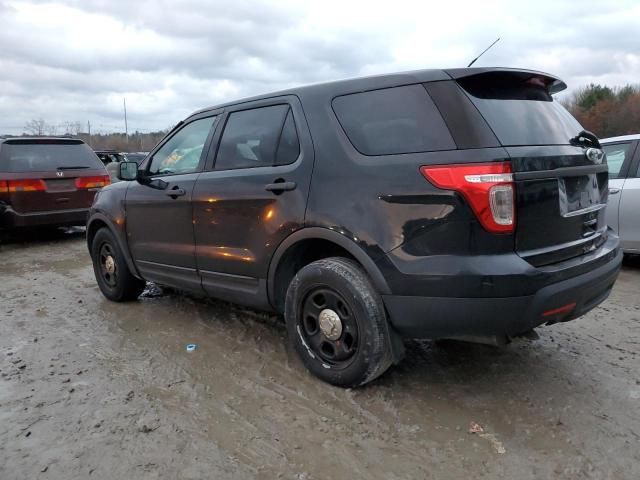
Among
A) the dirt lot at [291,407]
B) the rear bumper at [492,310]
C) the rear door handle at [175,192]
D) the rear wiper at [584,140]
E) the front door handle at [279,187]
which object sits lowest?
the dirt lot at [291,407]

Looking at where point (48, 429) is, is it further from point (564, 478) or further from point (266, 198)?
point (564, 478)

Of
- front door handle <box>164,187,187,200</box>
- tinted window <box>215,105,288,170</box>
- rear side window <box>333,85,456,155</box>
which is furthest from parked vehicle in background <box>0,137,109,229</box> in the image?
rear side window <box>333,85,456,155</box>

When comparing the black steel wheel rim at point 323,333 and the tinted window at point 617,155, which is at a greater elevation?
the tinted window at point 617,155

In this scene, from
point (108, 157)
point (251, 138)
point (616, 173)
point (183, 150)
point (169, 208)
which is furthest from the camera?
point (108, 157)

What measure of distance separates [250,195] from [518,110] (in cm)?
169

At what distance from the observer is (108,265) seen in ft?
17.0

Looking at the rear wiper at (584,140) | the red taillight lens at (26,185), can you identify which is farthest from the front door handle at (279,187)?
the red taillight lens at (26,185)

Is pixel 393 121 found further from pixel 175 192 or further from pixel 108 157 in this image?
pixel 108 157

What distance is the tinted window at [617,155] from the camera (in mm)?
5883

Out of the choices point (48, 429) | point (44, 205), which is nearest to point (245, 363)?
point (48, 429)

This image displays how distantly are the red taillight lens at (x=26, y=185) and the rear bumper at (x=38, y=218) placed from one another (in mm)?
303

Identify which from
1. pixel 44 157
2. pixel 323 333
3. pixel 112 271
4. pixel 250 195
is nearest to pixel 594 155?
pixel 323 333

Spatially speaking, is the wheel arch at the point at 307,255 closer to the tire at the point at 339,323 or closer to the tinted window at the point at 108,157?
the tire at the point at 339,323

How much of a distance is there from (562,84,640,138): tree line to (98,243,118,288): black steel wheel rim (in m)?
51.9
